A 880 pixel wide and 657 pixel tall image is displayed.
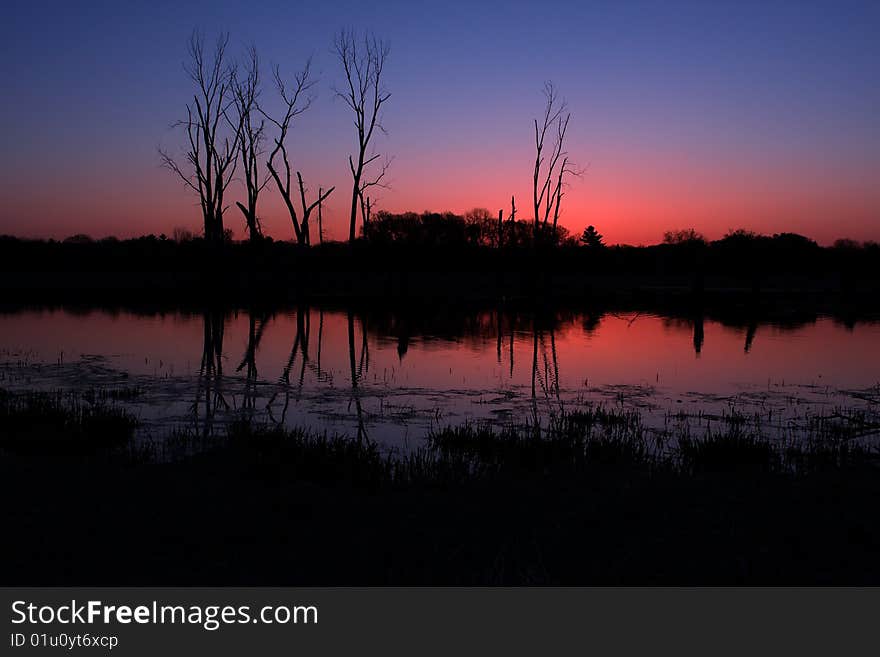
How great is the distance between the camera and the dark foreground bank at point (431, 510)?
5.49 metres

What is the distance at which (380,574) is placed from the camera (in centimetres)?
537

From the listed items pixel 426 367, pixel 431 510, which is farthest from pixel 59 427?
pixel 426 367

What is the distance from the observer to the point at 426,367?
61.5ft

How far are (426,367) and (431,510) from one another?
1196cm

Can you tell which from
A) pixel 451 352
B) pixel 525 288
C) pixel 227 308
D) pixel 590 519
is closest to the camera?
pixel 590 519

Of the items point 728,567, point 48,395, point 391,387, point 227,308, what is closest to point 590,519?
point 728,567

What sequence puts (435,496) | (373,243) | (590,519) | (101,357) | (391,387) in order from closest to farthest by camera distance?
(590,519) → (435,496) → (391,387) → (101,357) → (373,243)

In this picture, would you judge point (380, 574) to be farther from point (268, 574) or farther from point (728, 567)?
point (728, 567)

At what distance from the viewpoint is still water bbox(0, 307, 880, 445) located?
42.9 ft

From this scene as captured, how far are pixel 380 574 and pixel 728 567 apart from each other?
9.18ft

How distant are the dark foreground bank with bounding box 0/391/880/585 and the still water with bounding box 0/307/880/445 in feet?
7.16

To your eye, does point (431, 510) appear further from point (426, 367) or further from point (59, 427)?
point (426, 367)

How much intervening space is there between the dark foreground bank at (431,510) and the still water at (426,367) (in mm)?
2183

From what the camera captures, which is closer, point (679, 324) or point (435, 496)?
point (435, 496)
